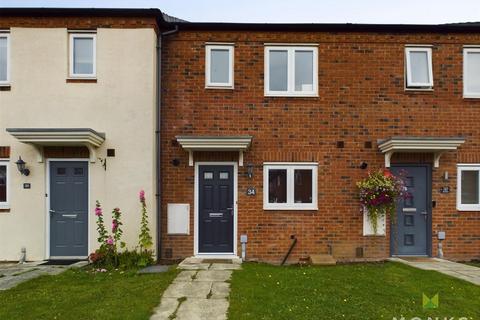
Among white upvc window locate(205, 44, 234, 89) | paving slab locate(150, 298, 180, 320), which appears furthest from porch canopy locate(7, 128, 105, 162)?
paving slab locate(150, 298, 180, 320)

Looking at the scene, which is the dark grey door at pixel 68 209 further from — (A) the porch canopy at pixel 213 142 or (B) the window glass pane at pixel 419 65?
(B) the window glass pane at pixel 419 65

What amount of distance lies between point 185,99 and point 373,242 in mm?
5572

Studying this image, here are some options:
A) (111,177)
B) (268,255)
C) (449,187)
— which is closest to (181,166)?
(111,177)

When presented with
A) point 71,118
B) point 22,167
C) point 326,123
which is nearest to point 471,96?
point 326,123

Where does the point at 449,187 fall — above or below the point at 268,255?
above

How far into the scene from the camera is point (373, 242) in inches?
311

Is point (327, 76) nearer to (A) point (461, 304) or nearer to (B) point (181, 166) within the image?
(B) point (181, 166)

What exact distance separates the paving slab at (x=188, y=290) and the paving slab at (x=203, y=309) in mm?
254

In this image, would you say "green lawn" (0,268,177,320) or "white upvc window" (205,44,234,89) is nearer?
"green lawn" (0,268,177,320)

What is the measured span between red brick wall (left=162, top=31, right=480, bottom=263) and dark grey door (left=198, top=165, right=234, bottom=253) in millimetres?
276

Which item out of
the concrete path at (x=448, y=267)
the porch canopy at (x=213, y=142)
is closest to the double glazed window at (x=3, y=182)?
Result: the porch canopy at (x=213, y=142)

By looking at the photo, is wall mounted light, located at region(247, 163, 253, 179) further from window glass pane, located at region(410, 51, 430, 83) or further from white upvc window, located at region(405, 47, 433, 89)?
window glass pane, located at region(410, 51, 430, 83)

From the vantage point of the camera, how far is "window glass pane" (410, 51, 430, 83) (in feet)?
26.8

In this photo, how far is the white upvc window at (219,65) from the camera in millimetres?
8000
